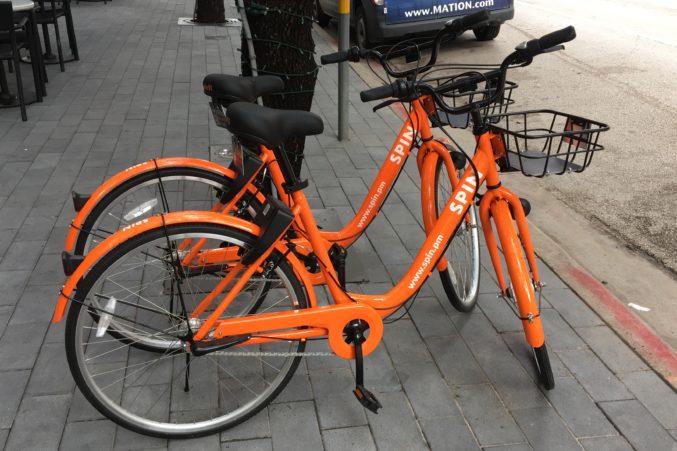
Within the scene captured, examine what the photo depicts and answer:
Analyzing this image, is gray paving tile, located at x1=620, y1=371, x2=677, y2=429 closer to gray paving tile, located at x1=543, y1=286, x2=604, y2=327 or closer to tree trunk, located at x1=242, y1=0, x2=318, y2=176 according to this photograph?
gray paving tile, located at x1=543, y1=286, x2=604, y2=327

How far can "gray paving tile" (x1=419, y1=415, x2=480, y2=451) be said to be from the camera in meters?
2.47

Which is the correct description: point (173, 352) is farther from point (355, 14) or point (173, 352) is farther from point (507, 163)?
point (355, 14)

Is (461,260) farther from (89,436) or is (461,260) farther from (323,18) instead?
(323,18)

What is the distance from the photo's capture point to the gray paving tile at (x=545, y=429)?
2.49m

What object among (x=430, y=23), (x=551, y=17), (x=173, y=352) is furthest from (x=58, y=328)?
(x=551, y=17)

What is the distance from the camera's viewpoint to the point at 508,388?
2.79 m

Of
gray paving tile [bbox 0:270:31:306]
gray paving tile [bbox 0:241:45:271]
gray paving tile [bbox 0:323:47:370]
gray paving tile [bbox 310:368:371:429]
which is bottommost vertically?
gray paving tile [bbox 310:368:371:429]

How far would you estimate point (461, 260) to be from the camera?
11.2ft

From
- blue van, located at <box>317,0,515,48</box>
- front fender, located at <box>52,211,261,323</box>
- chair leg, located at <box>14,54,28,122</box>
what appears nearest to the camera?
front fender, located at <box>52,211,261,323</box>

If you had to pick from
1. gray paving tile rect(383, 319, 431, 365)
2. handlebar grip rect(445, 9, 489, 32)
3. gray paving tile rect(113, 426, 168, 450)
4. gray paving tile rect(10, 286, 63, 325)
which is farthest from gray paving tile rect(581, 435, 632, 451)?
gray paving tile rect(10, 286, 63, 325)

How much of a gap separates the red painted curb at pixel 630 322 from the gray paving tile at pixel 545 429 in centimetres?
69

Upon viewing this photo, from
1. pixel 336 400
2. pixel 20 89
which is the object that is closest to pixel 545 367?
pixel 336 400

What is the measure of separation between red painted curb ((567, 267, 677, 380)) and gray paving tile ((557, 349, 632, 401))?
0.28 metres

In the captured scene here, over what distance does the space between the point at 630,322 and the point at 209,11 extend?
356 inches
